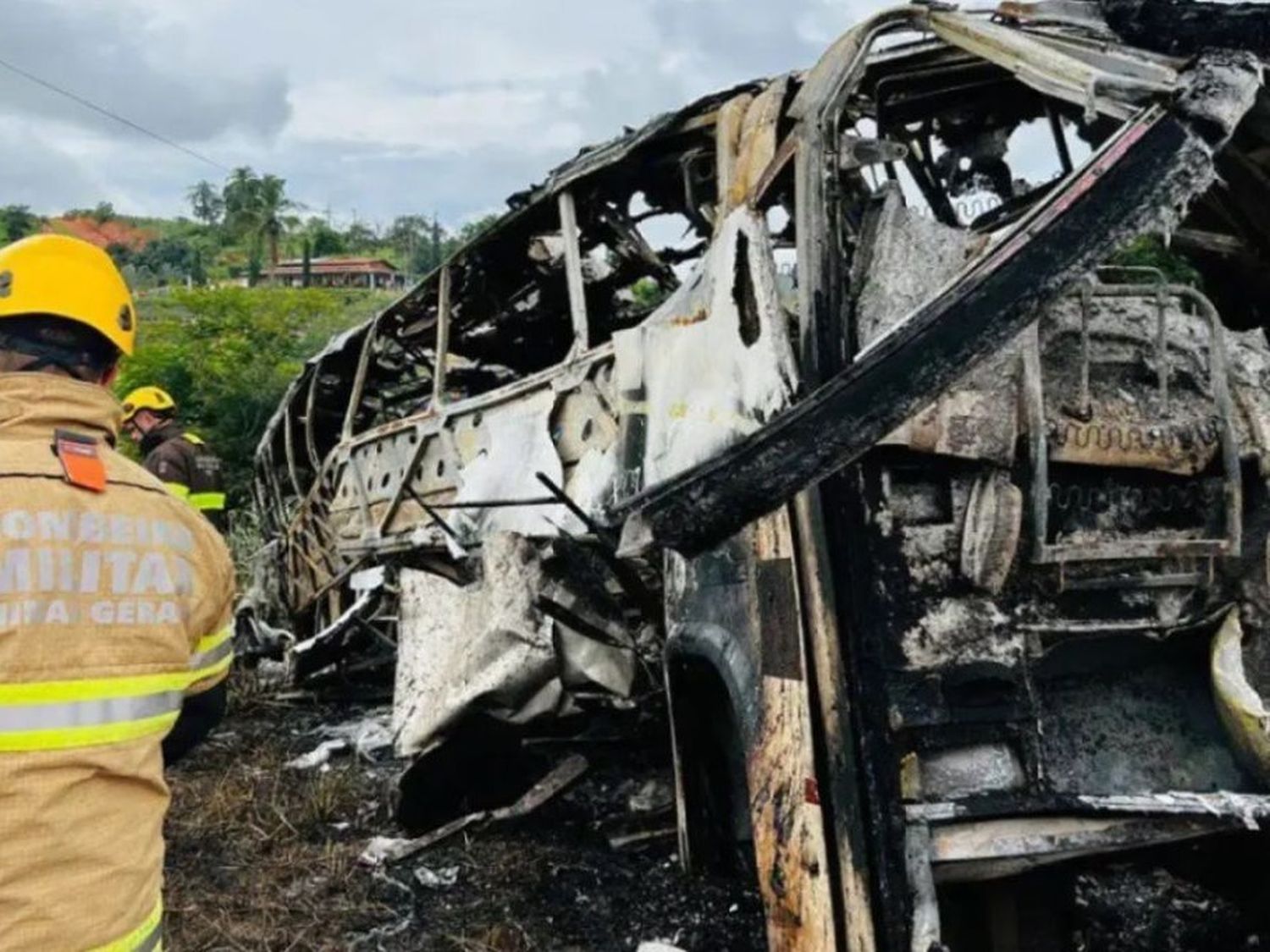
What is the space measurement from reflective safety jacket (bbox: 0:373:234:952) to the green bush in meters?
14.7

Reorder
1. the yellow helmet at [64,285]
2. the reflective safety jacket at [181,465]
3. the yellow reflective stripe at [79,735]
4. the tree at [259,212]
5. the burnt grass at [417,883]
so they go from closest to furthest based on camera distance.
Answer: the yellow reflective stripe at [79,735] → the yellow helmet at [64,285] → the burnt grass at [417,883] → the reflective safety jacket at [181,465] → the tree at [259,212]

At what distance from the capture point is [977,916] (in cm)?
281

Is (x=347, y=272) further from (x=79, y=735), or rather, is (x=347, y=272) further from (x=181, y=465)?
(x=79, y=735)

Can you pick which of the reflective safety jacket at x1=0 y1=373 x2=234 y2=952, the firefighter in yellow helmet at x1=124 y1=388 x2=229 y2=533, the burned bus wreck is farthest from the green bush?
the reflective safety jacket at x1=0 y1=373 x2=234 y2=952

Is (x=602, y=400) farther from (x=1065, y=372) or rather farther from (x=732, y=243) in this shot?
(x=1065, y=372)

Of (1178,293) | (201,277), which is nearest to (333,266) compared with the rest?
(201,277)

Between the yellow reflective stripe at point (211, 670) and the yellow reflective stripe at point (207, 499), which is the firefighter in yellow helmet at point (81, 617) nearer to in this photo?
the yellow reflective stripe at point (211, 670)

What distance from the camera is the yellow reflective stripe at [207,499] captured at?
6359 millimetres

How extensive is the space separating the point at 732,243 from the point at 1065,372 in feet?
2.63

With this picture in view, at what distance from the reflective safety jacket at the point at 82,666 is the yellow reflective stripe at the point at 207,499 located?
15.6ft

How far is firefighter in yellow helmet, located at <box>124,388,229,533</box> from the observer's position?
6328 millimetres

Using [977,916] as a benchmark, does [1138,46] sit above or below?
above

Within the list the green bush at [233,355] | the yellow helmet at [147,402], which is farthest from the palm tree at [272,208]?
the yellow helmet at [147,402]

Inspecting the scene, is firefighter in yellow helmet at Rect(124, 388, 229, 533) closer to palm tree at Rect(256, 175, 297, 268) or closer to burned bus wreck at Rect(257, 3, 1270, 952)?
burned bus wreck at Rect(257, 3, 1270, 952)
